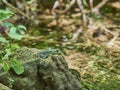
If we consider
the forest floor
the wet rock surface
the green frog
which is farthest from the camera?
the forest floor

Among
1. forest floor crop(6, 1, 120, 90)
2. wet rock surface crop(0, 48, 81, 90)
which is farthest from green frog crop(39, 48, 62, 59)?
forest floor crop(6, 1, 120, 90)

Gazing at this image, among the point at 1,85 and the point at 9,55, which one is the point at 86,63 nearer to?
the point at 9,55

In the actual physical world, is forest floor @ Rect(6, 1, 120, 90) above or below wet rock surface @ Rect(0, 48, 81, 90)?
below

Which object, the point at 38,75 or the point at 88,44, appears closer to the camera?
the point at 38,75

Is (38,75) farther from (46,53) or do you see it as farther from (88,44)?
(88,44)

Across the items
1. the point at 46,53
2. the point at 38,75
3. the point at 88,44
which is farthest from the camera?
the point at 88,44

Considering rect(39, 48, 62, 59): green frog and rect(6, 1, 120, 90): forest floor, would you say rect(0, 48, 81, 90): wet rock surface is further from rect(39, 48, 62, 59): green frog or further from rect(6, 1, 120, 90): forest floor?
rect(6, 1, 120, 90): forest floor

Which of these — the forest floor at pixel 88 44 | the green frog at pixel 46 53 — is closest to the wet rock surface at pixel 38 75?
the green frog at pixel 46 53

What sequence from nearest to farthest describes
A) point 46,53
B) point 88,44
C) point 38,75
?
point 38,75, point 46,53, point 88,44

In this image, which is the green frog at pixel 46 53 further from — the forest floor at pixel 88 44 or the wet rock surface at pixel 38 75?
the forest floor at pixel 88 44

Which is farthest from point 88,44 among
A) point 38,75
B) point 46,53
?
point 38,75

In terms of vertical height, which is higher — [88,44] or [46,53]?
[46,53]

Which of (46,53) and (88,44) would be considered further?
(88,44)

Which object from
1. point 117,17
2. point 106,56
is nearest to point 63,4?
point 117,17
